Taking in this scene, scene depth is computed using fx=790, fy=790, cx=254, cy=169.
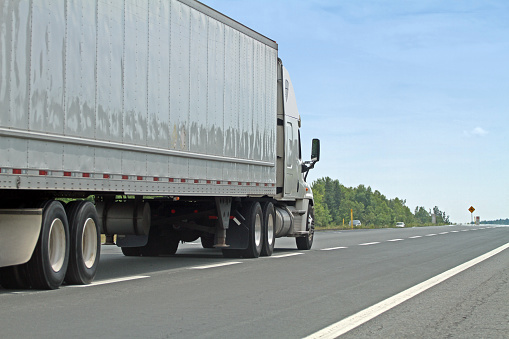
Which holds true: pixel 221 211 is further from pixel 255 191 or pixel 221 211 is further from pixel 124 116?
pixel 124 116

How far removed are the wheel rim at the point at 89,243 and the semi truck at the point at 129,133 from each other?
0.07 ft

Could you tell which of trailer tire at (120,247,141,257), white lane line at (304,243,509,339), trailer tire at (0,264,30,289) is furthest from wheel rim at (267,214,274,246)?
trailer tire at (0,264,30,289)

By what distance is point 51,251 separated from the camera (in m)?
10.2

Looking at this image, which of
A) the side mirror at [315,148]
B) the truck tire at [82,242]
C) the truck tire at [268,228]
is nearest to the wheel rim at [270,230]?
the truck tire at [268,228]

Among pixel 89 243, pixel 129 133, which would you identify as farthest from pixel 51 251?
pixel 129 133

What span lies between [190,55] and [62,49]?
12.7ft

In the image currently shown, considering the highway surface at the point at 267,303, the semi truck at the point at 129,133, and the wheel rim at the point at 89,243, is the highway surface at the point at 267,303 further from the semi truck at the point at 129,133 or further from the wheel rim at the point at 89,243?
the semi truck at the point at 129,133

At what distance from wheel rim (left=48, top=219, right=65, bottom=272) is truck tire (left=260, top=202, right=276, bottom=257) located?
24.8 feet

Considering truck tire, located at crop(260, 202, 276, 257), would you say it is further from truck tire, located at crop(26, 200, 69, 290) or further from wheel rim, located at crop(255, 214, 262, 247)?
truck tire, located at crop(26, 200, 69, 290)

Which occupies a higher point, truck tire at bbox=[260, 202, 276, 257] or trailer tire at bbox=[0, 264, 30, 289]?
truck tire at bbox=[260, 202, 276, 257]

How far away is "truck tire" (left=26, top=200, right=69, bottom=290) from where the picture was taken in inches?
390

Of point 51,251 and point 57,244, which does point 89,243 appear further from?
point 51,251

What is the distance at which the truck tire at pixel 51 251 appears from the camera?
9898 mm

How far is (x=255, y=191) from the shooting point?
16.9 meters
